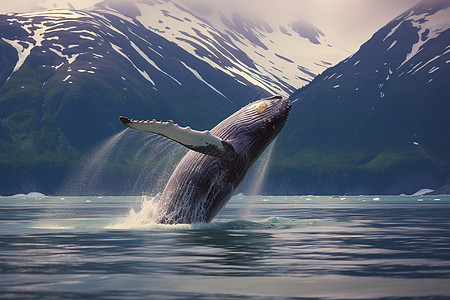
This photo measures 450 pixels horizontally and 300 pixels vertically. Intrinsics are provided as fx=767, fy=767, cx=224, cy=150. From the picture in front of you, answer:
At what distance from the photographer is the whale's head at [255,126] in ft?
72.4

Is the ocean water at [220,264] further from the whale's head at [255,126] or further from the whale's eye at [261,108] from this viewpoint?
the whale's eye at [261,108]

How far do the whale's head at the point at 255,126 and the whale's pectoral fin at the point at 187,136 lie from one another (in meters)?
1.06

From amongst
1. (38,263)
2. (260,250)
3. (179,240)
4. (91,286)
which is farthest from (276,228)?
(91,286)

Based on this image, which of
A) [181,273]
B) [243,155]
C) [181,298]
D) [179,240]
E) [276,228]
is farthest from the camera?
[276,228]

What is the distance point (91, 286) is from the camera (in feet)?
39.3

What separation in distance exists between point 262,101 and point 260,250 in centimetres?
632

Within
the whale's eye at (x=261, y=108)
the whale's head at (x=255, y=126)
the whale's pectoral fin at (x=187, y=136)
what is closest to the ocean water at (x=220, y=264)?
the whale's pectoral fin at (x=187, y=136)

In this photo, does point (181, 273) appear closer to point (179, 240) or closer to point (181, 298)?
point (181, 298)

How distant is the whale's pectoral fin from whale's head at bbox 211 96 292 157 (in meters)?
1.06

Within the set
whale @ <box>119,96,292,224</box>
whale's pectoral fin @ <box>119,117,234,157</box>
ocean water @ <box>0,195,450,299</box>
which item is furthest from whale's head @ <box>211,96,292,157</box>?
ocean water @ <box>0,195,450,299</box>

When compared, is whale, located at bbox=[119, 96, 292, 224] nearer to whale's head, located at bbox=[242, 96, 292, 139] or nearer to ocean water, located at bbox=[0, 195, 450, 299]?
whale's head, located at bbox=[242, 96, 292, 139]

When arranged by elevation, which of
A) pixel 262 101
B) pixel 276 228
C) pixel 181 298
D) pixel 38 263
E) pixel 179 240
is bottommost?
pixel 276 228

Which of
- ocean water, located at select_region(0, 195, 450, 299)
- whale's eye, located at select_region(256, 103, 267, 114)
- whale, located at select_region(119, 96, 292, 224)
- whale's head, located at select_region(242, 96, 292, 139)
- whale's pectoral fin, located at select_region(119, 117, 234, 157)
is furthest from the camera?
whale's eye, located at select_region(256, 103, 267, 114)

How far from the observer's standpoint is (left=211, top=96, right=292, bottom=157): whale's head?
72.4 feet
